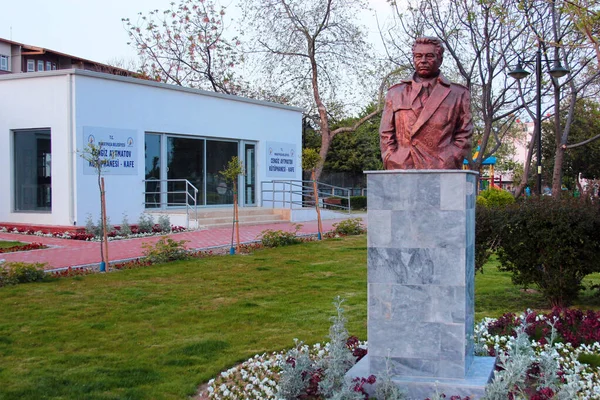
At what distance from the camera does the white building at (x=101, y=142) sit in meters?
17.1

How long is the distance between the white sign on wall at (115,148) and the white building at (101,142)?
3 cm

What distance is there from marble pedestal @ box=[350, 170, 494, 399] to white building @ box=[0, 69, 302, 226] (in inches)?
524

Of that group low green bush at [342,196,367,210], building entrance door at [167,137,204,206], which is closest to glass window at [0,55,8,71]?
low green bush at [342,196,367,210]

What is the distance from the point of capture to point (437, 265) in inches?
194

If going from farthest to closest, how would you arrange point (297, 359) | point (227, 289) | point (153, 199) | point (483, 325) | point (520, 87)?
point (520, 87) < point (153, 199) < point (227, 289) < point (483, 325) < point (297, 359)

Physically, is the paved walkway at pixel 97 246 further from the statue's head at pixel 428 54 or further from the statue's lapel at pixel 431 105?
the statue's head at pixel 428 54

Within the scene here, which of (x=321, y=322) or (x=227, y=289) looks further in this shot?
(x=227, y=289)

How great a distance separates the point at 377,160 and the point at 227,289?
29768 mm

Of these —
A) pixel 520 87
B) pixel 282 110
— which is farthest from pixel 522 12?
pixel 282 110

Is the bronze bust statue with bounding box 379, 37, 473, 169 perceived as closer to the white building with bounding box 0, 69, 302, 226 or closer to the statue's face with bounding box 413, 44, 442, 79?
the statue's face with bounding box 413, 44, 442, 79

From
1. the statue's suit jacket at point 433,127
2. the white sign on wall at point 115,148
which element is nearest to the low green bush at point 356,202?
the white sign on wall at point 115,148

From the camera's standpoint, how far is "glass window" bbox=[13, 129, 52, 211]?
1778cm

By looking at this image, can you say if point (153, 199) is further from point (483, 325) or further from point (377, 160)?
point (377, 160)

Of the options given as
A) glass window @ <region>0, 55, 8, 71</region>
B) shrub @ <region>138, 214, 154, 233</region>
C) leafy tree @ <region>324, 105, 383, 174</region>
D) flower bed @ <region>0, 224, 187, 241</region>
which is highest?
glass window @ <region>0, 55, 8, 71</region>
